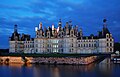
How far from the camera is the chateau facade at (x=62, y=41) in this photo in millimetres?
74250

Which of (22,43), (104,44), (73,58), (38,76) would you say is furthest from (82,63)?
(22,43)

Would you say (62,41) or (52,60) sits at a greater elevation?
(62,41)

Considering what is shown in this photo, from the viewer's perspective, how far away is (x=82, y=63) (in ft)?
193

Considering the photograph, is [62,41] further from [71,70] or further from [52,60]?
[71,70]

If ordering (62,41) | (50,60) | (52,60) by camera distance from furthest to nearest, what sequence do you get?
1. (62,41)
2. (50,60)
3. (52,60)

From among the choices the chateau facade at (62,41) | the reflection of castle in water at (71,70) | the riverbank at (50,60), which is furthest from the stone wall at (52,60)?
the chateau facade at (62,41)

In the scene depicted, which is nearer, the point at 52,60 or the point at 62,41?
the point at 52,60

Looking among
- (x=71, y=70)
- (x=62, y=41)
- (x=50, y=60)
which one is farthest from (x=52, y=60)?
(x=62, y=41)

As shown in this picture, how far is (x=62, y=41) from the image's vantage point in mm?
80062

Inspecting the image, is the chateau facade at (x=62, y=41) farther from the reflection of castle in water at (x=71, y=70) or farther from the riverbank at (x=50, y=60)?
the reflection of castle in water at (x=71, y=70)

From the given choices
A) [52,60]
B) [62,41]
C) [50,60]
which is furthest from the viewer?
[62,41]

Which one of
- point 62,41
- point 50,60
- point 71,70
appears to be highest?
point 62,41

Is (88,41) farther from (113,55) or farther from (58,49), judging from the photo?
(113,55)

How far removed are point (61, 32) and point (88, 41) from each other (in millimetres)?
8343
